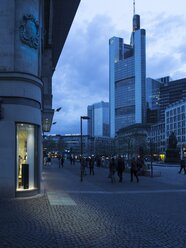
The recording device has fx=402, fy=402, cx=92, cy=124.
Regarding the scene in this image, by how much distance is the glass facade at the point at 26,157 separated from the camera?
55.0 ft

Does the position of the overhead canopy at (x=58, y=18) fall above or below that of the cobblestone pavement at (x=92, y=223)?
above

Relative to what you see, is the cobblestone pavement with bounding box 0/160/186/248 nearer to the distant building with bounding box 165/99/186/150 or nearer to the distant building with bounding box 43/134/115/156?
the distant building with bounding box 43/134/115/156

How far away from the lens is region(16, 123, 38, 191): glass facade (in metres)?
16.8

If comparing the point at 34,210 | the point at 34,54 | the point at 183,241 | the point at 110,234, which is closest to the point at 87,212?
the point at 34,210

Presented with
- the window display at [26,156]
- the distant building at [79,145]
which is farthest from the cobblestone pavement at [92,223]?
the distant building at [79,145]

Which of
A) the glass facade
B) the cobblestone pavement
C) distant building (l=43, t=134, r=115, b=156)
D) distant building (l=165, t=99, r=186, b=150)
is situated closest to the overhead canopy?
the glass facade

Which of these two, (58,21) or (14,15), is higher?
(58,21)

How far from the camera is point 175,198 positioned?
17.1m

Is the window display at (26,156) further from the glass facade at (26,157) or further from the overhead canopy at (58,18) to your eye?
the overhead canopy at (58,18)

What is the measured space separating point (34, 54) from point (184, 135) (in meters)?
151

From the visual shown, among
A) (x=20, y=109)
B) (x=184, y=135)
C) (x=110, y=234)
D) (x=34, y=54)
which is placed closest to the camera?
(x=110, y=234)

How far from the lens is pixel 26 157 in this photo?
685 inches

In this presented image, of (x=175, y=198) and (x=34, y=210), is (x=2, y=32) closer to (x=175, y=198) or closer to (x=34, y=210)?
(x=34, y=210)

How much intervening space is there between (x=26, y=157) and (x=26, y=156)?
43 millimetres
